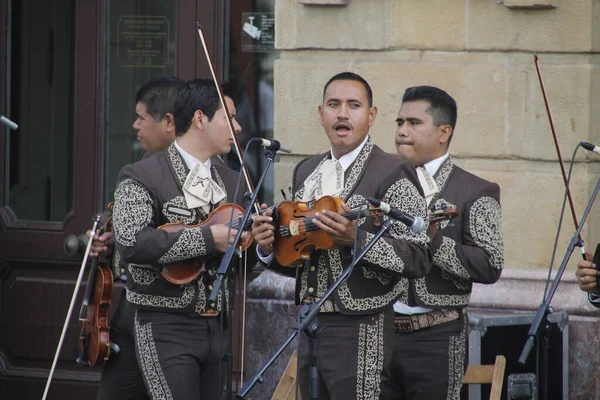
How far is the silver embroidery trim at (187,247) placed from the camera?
5.01 m

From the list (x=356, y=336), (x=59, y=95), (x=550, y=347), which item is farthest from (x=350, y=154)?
(x=59, y=95)

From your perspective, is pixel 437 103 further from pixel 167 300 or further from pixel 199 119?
pixel 167 300

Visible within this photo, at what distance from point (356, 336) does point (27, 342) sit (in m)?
3.18

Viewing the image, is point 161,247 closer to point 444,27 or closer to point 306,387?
point 306,387

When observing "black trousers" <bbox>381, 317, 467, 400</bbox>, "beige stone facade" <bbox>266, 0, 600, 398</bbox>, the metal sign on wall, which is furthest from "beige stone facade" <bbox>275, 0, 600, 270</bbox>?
"black trousers" <bbox>381, 317, 467, 400</bbox>

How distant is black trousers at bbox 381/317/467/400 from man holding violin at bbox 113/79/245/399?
2.52ft

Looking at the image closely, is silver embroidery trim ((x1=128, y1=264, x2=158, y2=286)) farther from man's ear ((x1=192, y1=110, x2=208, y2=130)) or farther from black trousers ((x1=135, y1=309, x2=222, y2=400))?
man's ear ((x1=192, y1=110, x2=208, y2=130))

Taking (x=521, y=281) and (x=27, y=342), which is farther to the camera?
(x=27, y=342)

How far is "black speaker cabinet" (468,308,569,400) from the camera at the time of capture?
5781 millimetres

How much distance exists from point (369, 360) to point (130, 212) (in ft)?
3.68

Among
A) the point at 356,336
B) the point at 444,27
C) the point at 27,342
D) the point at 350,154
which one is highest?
the point at 444,27

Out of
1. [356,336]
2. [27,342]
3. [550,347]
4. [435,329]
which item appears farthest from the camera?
[27,342]

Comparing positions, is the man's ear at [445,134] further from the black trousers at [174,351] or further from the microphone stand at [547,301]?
the black trousers at [174,351]

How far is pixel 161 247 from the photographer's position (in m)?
5.00
